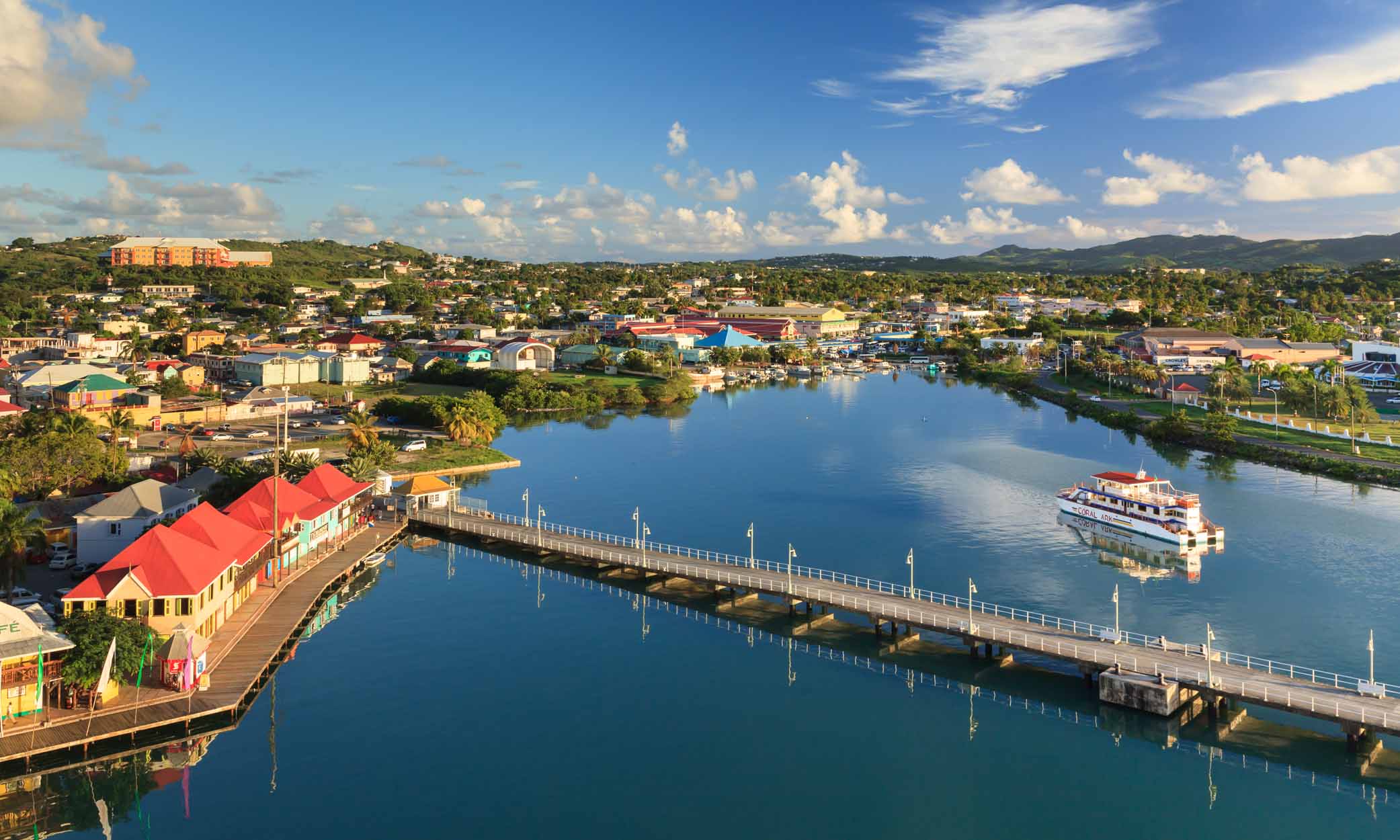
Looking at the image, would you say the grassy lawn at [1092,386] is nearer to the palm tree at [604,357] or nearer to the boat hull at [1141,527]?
the boat hull at [1141,527]

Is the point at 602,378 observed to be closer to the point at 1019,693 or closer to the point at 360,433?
the point at 360,433

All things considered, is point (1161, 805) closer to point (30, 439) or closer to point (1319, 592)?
point (1319, 592)

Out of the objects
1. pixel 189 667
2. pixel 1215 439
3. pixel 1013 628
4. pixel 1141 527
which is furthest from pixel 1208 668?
pixel 1215 439

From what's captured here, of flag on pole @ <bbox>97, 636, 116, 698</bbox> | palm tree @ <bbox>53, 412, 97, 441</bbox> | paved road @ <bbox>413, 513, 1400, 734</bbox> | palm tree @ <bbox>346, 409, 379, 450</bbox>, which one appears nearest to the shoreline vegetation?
paved road @ <bbox>413, 513, 1400, 734</bbox>

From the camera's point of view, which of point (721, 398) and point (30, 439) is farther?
point (721, 398)

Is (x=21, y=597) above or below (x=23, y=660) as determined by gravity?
below

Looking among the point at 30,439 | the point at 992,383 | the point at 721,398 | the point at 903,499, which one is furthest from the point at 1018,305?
the point at 30,439

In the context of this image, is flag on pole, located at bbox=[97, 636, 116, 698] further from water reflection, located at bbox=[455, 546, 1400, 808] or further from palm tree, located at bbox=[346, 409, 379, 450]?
palm tree, located at bbox=[346, 409, 379, 450]
